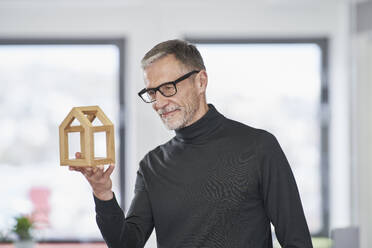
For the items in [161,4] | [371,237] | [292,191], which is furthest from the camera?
[161,4]

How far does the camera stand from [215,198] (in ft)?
5.17

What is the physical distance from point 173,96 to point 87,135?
0.29 metres

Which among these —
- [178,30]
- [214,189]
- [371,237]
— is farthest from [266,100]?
[214,189]

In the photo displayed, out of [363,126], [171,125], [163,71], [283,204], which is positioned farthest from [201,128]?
[363,126]

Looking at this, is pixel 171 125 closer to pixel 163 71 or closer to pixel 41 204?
pixel 163 71

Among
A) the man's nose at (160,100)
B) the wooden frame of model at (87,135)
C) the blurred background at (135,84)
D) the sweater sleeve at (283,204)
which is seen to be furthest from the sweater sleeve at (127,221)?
the blurred background at (135,84)

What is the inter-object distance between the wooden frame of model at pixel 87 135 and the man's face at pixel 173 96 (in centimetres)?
18

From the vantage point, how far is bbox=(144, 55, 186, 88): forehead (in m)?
1.61

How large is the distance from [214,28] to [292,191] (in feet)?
8.38

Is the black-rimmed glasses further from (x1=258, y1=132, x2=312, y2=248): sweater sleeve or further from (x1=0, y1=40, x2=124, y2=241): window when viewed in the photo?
(x1=0, y1=40, x2=124, y2=241): window

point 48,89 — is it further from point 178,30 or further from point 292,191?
point 292,191

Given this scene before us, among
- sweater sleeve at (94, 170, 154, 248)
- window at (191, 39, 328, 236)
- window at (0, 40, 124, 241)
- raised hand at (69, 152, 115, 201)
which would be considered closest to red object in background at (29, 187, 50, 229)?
window at (0, 40, 124, 241)

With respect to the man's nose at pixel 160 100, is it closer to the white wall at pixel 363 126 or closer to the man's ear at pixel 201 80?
the man's ear at pixel 201 80

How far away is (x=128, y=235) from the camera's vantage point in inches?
62.5
